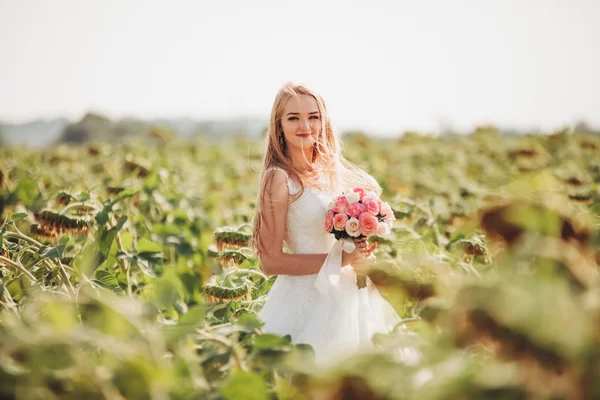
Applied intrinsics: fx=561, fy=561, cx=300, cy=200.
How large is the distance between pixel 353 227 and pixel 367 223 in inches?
2.0

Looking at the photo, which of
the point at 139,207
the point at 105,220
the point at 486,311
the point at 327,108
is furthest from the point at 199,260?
the point at 486,311

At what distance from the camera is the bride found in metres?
1.93

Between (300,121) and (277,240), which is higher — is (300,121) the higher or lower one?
the higher one

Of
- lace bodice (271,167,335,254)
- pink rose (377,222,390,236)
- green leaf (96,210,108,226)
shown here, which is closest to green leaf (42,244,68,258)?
green leaf (96,210,108,226)

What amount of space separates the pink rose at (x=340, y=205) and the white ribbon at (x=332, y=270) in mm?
109

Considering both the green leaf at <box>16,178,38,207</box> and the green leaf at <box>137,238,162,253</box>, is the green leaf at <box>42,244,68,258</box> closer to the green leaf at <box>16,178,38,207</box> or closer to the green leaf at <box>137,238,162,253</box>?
the green leaf at <box>137,238,162,253</box>

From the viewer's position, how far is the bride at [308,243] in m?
1.93

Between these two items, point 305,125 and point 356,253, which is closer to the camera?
point 356,253

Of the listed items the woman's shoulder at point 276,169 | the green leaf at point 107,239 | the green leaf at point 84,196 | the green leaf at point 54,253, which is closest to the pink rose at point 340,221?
the woman's shoulder at point 276,169

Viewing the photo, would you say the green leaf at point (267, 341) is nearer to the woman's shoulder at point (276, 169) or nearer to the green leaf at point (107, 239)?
the woman's shoulder at point (276, 169)

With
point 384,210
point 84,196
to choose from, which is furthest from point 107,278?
point 384,210

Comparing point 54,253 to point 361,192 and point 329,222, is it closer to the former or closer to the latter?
point 329,222

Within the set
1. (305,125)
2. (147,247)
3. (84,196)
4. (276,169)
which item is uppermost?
(305,125)

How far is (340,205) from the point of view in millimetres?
1986
